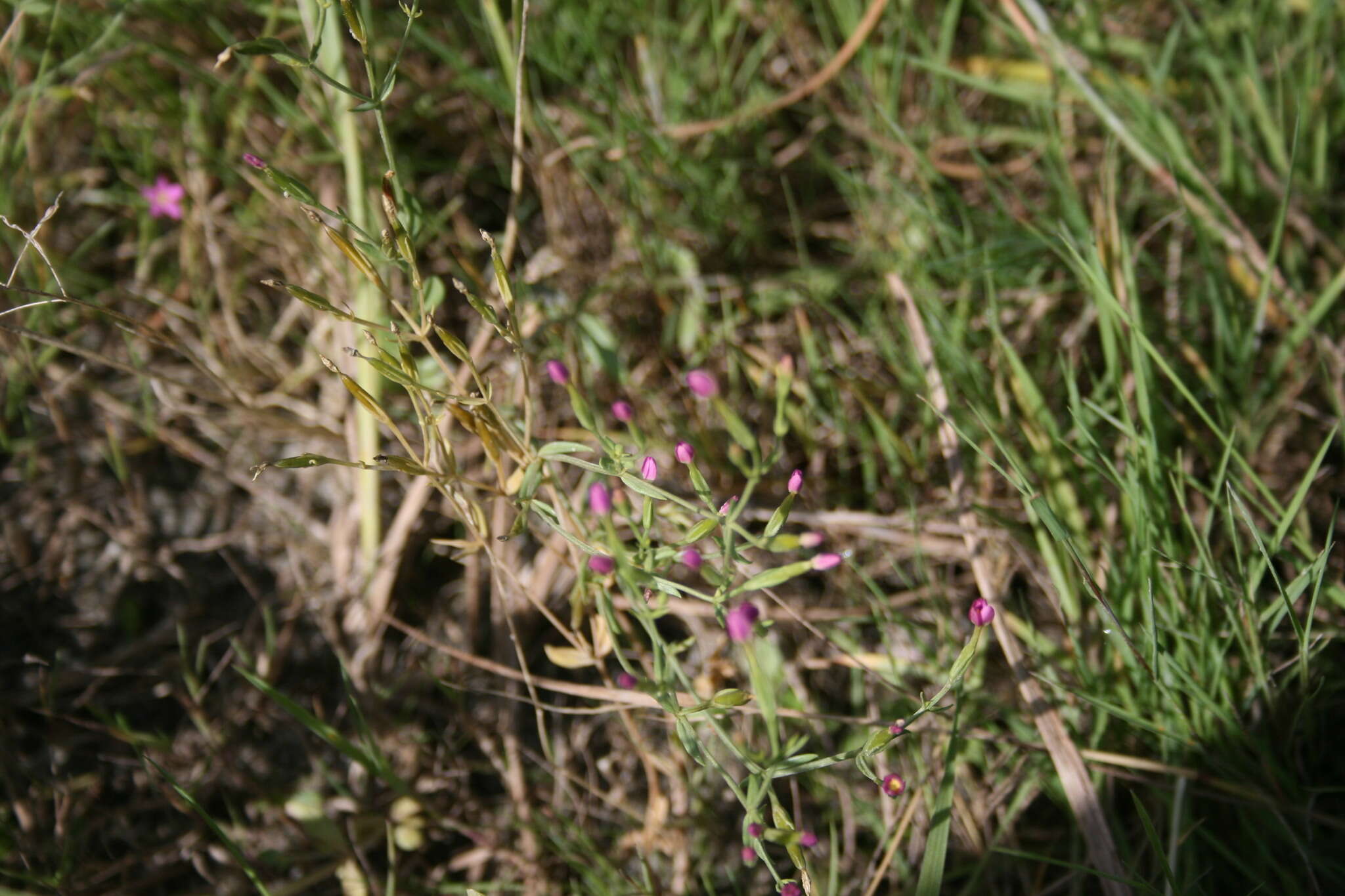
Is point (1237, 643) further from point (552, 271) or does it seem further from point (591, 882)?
point (552, 271)

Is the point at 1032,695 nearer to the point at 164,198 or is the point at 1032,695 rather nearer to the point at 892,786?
the point at 892,786

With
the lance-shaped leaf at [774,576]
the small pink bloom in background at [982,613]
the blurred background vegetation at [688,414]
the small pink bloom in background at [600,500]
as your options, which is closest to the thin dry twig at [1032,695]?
the blurred background vegetation at [688,414]

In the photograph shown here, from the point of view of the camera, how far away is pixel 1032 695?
4.51 ft

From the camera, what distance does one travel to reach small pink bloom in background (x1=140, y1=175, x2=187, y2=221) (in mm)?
1854

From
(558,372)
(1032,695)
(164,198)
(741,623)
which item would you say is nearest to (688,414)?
(558,372)

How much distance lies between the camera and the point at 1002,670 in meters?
1.53

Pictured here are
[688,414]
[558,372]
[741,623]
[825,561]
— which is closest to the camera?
[741,623]

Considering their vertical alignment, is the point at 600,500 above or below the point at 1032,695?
above

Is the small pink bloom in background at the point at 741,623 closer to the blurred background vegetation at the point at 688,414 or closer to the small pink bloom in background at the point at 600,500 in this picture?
the small pink bloom in background at the point at 600,500

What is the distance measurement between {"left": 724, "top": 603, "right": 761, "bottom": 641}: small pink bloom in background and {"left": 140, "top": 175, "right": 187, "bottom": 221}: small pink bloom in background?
158cm

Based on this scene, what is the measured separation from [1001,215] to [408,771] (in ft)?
4.97

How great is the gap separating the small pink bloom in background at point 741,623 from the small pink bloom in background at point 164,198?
5.19 ft

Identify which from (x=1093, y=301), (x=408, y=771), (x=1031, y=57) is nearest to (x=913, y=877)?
(x=408, y=771)

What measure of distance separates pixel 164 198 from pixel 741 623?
5.44 ft
